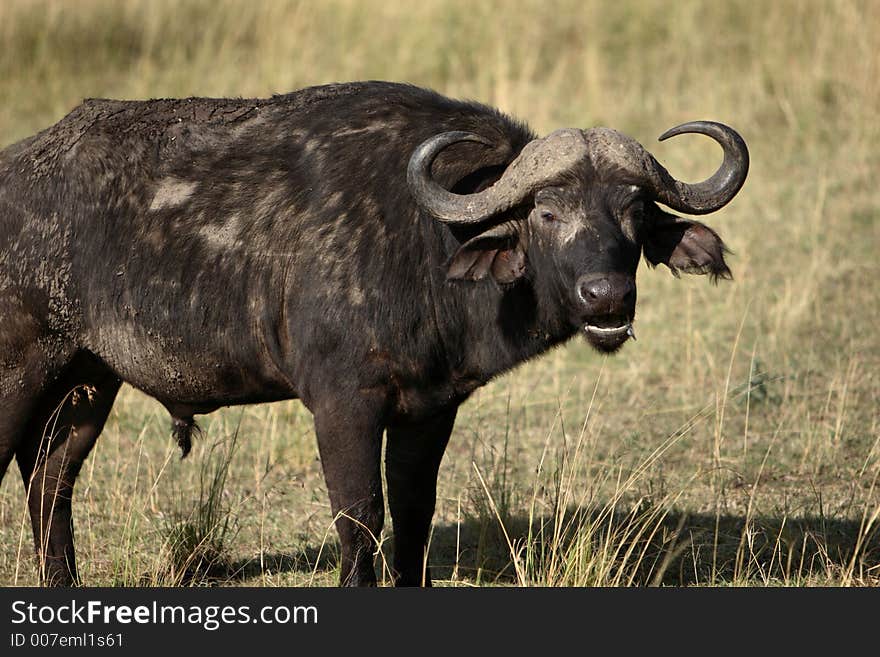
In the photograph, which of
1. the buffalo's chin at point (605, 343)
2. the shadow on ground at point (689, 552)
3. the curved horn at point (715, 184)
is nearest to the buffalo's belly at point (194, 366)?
the shadow on ground at point (689, 552)

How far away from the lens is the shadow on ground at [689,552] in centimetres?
571

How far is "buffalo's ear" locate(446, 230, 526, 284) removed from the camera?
497cm

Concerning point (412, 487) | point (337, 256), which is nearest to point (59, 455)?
point (412, 487)

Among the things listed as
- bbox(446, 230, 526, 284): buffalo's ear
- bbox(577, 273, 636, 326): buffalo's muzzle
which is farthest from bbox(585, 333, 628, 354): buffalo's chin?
bbox(446, 230, 526, 284): buffalo's ear

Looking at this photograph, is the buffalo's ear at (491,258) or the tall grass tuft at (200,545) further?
the tall grass tuft at (200,545)

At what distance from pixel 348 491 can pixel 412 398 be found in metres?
0.44

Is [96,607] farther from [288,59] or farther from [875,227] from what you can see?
[288,59]

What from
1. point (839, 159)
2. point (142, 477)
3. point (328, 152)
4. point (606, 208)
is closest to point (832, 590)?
point (606, 208)

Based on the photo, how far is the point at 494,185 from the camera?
4945 millimetres

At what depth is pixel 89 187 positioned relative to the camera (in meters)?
5.44

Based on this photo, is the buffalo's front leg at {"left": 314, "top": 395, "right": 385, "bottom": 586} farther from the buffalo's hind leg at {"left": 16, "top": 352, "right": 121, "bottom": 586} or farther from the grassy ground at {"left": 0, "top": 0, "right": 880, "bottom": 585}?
the buffalo's hind leg at {"left": 16, "top": 352, "right": 121, "bottom": 586}

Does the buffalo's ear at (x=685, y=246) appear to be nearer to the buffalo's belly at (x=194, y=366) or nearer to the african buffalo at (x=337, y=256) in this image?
the african buffalo at (x=337, y=256)

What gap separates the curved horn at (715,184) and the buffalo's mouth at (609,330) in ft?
1.98

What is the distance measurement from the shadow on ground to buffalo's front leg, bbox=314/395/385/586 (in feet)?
1.58
